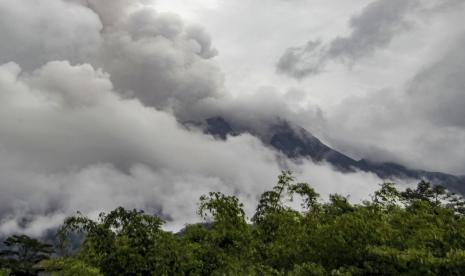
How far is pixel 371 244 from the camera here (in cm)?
2644

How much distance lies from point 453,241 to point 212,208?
636 inches

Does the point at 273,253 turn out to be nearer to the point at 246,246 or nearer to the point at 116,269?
the point at 246,246

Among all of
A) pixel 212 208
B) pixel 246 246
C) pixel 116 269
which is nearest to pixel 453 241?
pixel 246 246

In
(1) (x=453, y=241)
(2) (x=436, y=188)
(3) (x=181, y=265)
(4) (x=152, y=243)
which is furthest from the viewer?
(2) (x=436, y=188)

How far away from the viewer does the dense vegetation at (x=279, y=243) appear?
80.6 feet

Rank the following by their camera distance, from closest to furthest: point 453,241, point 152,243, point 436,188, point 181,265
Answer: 1. point 453,241
2. point 181,265
3. point 152,243
4. point 436,188

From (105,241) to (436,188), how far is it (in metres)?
92.4

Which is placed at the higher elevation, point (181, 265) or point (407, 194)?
point (407, 194)

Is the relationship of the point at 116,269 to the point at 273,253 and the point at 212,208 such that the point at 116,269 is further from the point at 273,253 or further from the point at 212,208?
the point at 273,253

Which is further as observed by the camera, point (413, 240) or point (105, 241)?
point (105, 241)

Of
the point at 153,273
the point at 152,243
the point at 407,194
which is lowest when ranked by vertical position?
the point at 153,273

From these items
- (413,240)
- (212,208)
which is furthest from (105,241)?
(413,240)

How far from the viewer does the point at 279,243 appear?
34.9 meters

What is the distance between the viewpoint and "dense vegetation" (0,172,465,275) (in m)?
24.6
